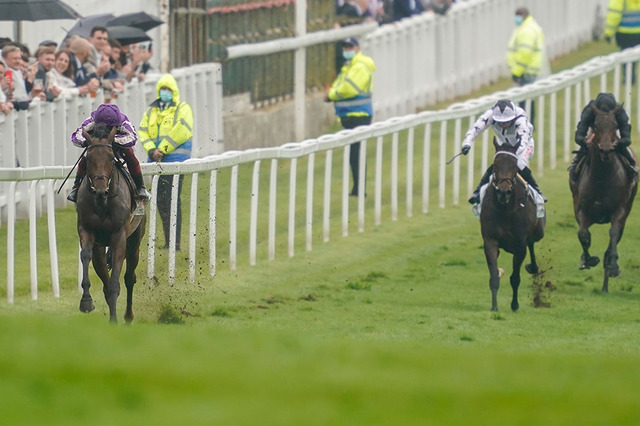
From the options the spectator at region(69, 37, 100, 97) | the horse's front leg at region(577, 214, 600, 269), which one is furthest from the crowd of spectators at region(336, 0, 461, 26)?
the horse's front leg at region(577, 214, 600, 269)

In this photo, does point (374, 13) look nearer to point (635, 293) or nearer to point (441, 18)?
point (441, 18)

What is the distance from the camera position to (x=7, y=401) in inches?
206

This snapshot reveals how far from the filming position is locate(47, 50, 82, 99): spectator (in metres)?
15.0

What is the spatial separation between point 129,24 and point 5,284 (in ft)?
20.0

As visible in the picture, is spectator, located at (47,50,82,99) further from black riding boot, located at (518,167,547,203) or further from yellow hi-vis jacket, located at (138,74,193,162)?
black riding boot, located at (518,167,547,203)

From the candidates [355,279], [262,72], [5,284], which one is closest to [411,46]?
[262,72]

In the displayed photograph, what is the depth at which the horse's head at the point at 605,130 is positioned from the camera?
1270cm

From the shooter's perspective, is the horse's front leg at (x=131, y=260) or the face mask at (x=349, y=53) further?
the face mask at (x=349, y=53)

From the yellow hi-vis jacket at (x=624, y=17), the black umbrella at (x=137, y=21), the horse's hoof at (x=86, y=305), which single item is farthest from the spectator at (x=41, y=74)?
the yellow hi-vis jacket at (x=624, y=17)

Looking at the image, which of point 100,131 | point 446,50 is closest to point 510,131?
point 100,131

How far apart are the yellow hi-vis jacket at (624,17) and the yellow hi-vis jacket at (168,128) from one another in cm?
1053

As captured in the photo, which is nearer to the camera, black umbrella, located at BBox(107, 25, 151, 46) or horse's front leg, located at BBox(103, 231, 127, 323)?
horse's front leg, located at BBox(103, 231, 127, 323)

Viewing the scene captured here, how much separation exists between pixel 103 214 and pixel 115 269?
38cm

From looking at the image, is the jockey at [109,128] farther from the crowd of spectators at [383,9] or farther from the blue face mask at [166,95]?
the crowd of spectators at [383,9]
